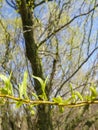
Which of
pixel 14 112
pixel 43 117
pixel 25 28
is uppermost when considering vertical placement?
pixel 25 28

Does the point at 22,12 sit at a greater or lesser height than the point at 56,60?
greater

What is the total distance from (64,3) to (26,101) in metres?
3.33

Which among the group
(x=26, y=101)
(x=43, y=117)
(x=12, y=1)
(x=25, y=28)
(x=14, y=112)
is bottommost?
(x=26, y=101)

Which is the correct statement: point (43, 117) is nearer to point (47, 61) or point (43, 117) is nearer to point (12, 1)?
point (12, 1)

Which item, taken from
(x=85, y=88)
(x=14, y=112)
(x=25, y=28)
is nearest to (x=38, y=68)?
(x=25, y=28)

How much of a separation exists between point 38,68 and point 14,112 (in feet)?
8.85

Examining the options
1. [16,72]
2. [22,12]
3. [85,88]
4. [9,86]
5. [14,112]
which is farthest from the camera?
[14,112]

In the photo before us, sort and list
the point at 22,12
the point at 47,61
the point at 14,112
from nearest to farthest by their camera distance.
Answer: the point at 22,12, the point at 14,112, the point at 47,61

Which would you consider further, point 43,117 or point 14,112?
point 14,112

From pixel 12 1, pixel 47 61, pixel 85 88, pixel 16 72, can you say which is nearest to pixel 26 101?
pixel 12 1

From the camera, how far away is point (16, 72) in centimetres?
537

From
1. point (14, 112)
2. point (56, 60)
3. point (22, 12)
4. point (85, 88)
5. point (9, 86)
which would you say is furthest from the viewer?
point (14, 112)

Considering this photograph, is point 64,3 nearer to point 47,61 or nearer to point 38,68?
point 38,68

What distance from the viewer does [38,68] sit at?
3.30 metres
